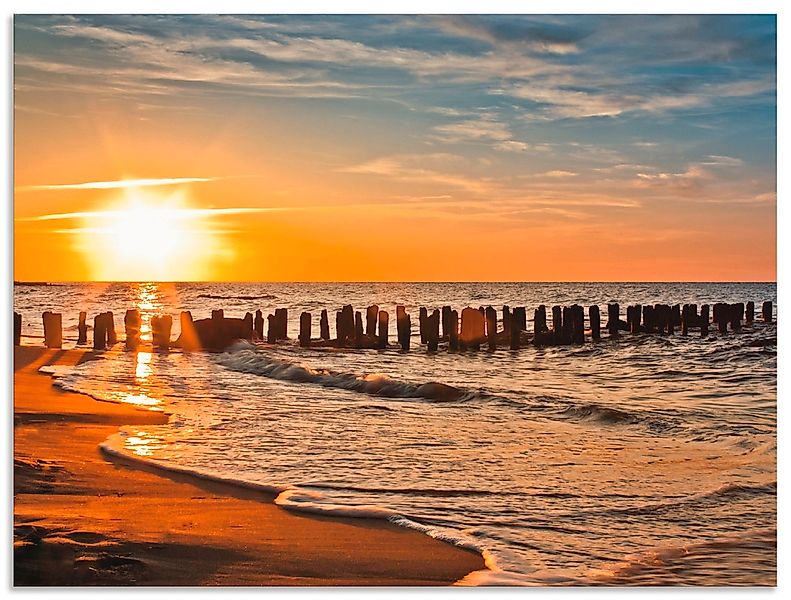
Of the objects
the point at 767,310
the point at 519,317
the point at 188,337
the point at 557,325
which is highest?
the point at 767,310

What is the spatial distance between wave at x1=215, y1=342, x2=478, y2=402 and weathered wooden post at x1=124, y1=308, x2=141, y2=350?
2182 mm

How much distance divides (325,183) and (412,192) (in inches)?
25.8

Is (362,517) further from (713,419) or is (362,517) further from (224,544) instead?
(713,419)

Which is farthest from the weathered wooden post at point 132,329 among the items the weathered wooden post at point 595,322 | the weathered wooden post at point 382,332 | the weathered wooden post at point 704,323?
the weathered wooden post at point 704,323

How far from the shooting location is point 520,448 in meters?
7.23

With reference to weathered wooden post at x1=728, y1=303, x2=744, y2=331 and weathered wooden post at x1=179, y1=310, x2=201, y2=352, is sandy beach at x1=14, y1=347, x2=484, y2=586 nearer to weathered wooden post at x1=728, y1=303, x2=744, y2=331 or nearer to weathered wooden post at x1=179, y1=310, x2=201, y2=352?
weathered wooden post at x1=179, y1=310, x2=201, y2=352

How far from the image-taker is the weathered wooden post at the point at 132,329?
1628 centimetres

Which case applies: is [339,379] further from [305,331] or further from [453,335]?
[453,335]

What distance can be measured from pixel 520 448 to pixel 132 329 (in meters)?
11.4

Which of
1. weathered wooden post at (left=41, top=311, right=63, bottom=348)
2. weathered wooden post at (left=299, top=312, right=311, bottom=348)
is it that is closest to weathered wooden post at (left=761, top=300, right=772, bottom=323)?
weathered wooden post at (left=299, top=312, right=311, bottom=348)

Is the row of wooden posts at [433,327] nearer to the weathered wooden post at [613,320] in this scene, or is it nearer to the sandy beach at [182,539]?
the weathered wooden post at [613,320]

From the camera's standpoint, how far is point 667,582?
473cm

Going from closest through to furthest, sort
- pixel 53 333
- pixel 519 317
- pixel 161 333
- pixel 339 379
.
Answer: pixel 339 379 → pixel 53 333 → pixel 161 333 → pixel 519 317

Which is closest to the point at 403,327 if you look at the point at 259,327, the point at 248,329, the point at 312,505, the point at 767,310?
the point at 248,329
